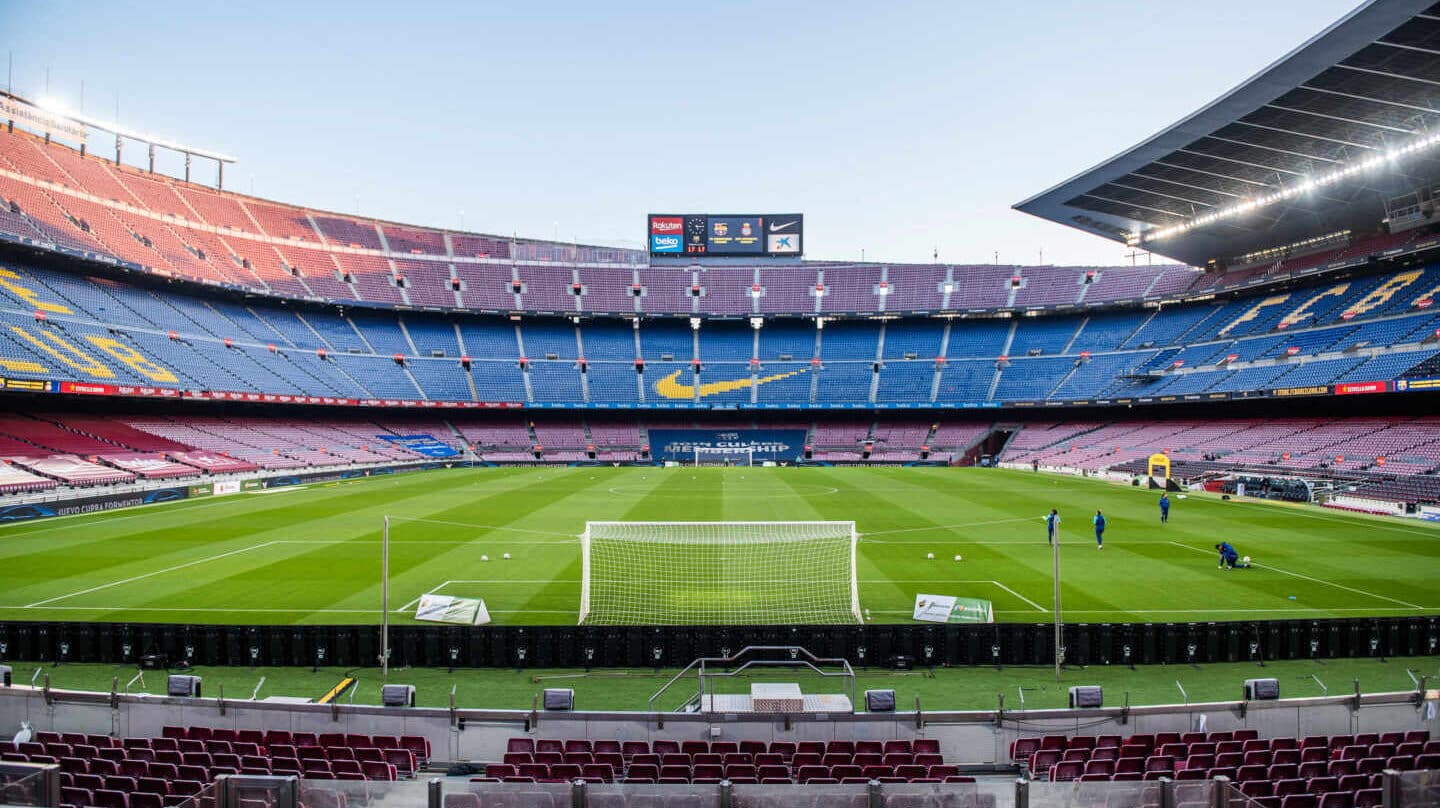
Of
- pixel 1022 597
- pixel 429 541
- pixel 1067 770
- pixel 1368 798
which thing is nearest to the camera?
pixel 1368 798

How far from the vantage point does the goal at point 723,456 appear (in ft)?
214

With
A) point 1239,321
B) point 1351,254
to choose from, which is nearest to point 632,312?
point 1239,321

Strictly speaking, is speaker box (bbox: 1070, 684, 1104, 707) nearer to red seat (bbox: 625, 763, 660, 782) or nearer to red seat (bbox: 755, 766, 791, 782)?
red seat (bbox: 755, 766, 791, 782)

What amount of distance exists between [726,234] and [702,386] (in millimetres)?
17884

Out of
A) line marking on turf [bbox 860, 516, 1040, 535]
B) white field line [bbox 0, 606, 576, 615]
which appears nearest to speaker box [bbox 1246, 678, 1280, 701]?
white field line [bbox 0, 606, 576, 615]

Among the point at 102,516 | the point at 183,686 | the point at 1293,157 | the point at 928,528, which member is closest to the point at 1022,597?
the point at 928,528

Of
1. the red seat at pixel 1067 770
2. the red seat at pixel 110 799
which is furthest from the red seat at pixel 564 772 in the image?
the red seat at pixel 1067 770

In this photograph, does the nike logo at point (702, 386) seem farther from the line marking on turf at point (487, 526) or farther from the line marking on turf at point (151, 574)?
the line marking on turf at point (151, 574)

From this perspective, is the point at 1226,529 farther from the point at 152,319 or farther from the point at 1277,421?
the point at 152,319

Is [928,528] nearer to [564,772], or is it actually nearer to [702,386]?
[564,772]

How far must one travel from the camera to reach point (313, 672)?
1242 centimetres

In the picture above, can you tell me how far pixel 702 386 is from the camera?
67.9 m

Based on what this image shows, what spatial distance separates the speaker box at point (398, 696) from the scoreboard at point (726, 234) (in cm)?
6841

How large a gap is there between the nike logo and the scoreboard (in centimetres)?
1470
